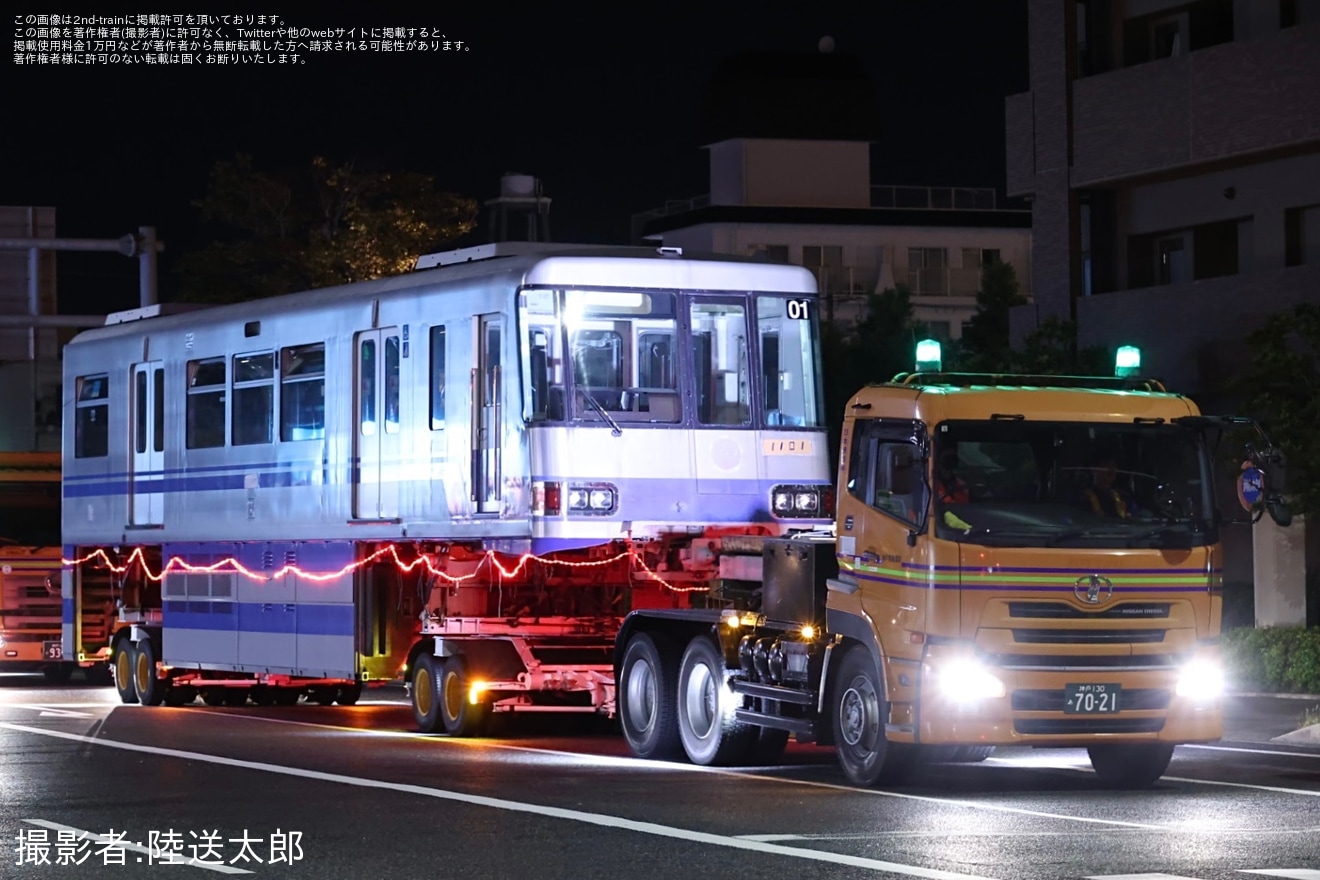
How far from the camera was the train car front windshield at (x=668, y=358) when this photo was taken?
2245 cm

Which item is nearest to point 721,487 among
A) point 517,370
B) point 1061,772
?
point 517,370

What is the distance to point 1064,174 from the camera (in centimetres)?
3897

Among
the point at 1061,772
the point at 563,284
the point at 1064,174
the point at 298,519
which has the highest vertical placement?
the point at 1064,174

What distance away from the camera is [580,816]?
15805 millimetres

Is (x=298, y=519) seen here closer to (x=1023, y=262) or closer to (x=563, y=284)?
(x=563, y=284)

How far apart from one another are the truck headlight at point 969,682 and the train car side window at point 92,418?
15740 mm

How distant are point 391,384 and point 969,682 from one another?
8531 mm

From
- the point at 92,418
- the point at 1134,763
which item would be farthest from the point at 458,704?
the point at 92,418

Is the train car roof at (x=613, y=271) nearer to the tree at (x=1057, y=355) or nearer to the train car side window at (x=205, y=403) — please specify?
the train car side window at (x=205, y=403)

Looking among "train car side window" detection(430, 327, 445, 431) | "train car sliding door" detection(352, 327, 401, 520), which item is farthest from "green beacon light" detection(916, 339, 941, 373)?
"train car sliding door" detection(352, 327, 401, 520)

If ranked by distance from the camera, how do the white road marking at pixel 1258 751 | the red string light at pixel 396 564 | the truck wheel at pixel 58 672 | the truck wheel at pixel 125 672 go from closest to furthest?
1. the white road marking at pixel 1258 751
2. the red string light at pixel 396 564
3. the truck wheel at pixel 125 672
4. the truck wheel at pixel 58 672

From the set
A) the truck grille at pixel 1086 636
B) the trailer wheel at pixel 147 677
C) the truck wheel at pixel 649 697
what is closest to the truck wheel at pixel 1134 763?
the truck grille at pixel 1086 636

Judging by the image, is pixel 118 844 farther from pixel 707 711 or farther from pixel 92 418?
pixel 92 418

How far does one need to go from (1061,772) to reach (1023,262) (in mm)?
65963
